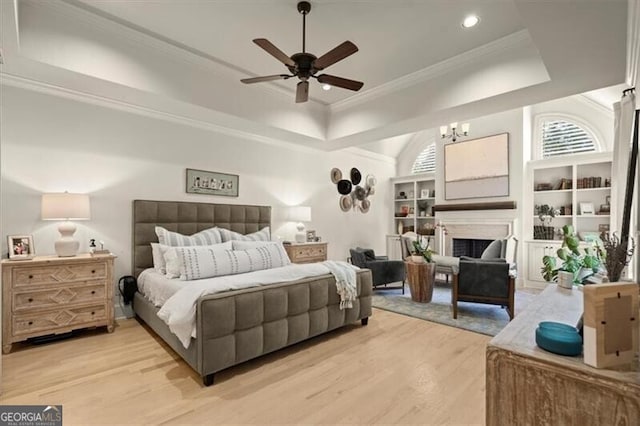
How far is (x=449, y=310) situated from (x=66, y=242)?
4610mm

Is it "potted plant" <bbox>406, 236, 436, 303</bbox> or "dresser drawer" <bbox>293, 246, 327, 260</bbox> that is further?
"dresser drawer" <bbox>293, 246, 327, 260</bbox>

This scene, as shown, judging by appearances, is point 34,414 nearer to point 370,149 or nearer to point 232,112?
point 232,112

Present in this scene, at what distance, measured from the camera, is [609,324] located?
0.96 meters

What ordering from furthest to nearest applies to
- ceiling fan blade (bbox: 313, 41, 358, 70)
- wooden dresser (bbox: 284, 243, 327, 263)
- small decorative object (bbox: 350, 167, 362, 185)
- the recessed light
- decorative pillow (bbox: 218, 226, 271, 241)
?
small decorative object (bbox: 350, 167, 362, 185) → wooden dresser (bbox: 284, 243, 327, 263) → decorative pillow (bbox: 218, 226, 271, 241) → the recessed light → ceiling fan blade (bbox: 313, 41, 358, 70)

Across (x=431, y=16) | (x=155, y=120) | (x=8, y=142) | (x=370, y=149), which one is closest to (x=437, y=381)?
(x=431, y=16)

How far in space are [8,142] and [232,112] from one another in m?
2.30

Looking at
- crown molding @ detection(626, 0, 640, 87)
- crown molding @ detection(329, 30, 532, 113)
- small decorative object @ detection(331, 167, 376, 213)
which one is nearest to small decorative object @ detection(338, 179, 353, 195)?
small decorative object @ detection(331, 167, 376, 213)

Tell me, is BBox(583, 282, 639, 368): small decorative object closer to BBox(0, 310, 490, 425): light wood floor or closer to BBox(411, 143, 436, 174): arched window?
BBox(0, 310, 490, 425): light wood floor

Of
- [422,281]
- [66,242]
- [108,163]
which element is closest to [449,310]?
[422,281]

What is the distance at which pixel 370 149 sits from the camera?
7.24 meters

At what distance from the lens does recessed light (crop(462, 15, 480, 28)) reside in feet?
9.59

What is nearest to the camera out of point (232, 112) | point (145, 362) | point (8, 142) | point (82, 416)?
point (82, 416)

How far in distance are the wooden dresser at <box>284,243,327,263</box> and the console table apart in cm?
404

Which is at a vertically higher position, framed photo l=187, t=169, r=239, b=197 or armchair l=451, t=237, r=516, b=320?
framed photo l=187, t=169, r=239, b=197
